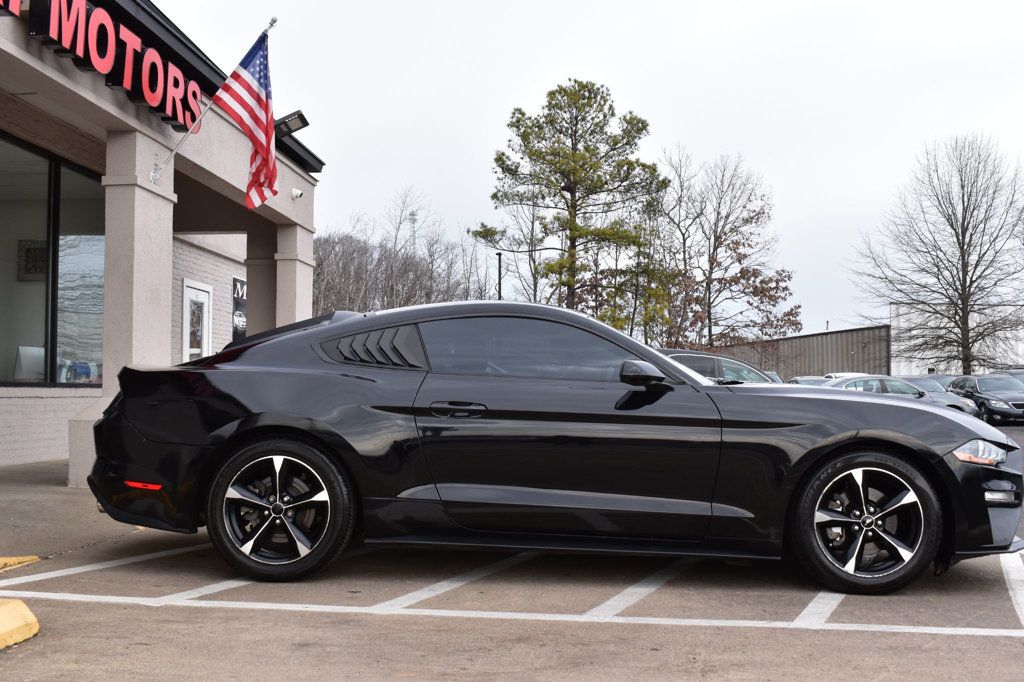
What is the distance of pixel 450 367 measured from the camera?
5059 mm

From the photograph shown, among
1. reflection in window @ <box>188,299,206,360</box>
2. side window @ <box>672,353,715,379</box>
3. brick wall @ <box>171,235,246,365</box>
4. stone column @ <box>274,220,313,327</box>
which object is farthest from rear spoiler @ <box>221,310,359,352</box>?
reflection in window @ <box>188,299,206,360</box>

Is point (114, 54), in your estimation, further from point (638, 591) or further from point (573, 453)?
point (638, 591)

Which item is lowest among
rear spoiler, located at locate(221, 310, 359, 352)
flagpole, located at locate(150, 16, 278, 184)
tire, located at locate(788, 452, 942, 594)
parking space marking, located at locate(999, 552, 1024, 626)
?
parking space marking, located at locate(999, 552, 1024, 626)

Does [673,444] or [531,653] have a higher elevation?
[673,444]

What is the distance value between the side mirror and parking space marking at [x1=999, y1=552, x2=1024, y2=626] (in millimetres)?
1925

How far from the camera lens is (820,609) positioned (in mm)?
4492

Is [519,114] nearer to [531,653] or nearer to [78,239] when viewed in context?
[78,239]

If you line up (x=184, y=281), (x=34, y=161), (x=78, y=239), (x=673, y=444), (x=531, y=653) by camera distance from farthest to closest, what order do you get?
1. (x=184, y=281)
2. (x=78, y=239)
3. (x=34, y=161)
4. (x=673, y=444)
5. (x=531, y=653)

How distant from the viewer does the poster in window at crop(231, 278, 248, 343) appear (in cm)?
1970

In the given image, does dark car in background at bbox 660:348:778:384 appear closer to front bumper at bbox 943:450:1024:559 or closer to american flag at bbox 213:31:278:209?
american flag at bbox 213:31:278:209

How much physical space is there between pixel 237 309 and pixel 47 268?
314 inches

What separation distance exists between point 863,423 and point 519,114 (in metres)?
34.6

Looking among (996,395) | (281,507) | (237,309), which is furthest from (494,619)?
(996,395)

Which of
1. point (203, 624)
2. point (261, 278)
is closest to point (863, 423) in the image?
point (203, 624)
